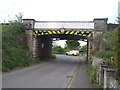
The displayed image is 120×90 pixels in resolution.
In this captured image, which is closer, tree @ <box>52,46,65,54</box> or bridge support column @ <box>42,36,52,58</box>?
bridge support column @ <box>42,36,52,58</box>

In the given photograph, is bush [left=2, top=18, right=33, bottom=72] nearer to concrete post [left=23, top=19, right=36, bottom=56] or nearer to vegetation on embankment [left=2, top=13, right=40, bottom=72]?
vegetation on embankment [left=2, top=13, right=40, bottom=72]

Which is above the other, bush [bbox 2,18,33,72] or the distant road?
bush [bbox 2,18,33,72]

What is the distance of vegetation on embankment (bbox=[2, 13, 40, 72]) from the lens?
22.0m

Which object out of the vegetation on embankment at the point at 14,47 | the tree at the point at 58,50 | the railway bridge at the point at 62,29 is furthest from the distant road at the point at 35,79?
the tree at the point at 58,50

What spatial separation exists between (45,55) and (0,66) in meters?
20.5

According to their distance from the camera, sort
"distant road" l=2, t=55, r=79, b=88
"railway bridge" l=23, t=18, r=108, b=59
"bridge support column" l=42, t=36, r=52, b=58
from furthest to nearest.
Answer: "bridge support column" l=42, t=36, r=52, b=58
"railway bridge" l=23, t=18, r=108, b=59
"distant road" l=2, t=55, r=79, b=88

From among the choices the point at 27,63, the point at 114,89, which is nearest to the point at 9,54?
the point at 27,63

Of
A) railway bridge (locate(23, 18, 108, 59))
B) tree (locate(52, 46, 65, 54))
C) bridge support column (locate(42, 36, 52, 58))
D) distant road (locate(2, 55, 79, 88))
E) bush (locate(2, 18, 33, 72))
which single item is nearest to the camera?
distant road (locate(2, 55, 79, 88))

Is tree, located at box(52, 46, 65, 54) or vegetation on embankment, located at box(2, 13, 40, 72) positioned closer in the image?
vegetation on embankment, located at box(2, 13, 40, 72)

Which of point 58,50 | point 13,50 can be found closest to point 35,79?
point 13,50

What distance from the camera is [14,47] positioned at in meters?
27.3

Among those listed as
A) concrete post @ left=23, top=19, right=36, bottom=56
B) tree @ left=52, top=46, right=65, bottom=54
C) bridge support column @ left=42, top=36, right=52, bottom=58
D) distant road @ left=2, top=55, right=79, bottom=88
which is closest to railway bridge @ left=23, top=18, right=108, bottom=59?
concrete post @ left=23, top=19, right=36, bottom=56

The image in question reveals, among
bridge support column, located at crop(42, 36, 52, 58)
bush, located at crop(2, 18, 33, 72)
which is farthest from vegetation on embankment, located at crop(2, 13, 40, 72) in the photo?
bridge support column, located at crop(42, 36, 52, 58)

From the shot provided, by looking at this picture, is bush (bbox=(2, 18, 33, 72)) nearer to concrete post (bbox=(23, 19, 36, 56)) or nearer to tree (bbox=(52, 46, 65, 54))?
concrete post (bbox=(23, 19, 36, 56))
